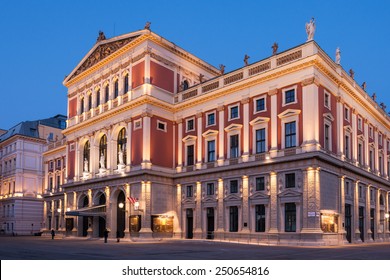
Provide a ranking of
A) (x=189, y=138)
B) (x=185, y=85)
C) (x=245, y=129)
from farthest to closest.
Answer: (x=185, y=85)
(x=189, y=138)
(x=245, y=129)

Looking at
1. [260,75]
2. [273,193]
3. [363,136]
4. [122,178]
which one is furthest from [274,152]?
[122,178]

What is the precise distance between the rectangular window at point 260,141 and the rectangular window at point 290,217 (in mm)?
6342

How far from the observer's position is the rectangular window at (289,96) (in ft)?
143

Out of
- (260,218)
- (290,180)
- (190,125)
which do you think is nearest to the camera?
(290,180)

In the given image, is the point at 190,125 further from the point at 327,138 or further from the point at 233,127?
the point at 327,138

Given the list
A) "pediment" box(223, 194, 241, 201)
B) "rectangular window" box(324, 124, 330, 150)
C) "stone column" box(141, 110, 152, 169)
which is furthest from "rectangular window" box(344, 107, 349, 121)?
"stone column" box(141, 110, 152, 169)

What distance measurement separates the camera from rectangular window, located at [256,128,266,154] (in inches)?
1798

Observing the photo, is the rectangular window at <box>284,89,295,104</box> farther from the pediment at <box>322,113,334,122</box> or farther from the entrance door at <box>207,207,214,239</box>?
the entrance door at <box>207,207,214,239</box>

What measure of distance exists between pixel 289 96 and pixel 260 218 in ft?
39.3

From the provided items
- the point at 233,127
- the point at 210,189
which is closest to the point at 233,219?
the point at 210,189

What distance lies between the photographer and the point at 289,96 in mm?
43875

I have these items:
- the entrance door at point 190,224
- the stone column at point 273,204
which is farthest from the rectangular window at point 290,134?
the entrance door at point 190,224

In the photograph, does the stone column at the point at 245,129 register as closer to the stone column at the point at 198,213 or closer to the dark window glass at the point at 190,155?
the stone column at the point at 198,213

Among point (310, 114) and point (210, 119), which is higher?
point (210, 119)
